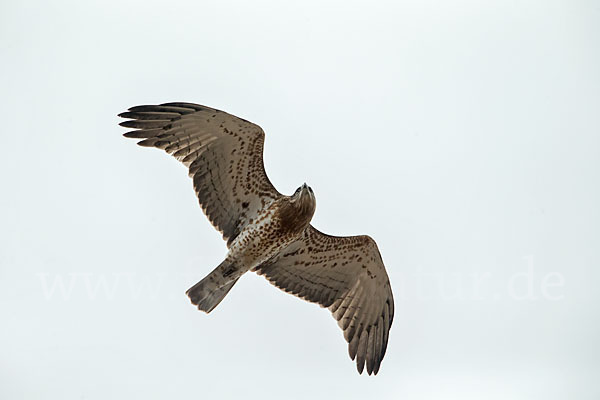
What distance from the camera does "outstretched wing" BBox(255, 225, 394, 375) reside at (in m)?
13.4

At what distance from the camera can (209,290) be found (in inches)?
494

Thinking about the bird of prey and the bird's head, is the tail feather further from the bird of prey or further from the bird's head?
the bird's head

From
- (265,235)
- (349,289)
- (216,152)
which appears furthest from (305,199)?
(349,289)

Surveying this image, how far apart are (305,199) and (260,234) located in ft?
3.23

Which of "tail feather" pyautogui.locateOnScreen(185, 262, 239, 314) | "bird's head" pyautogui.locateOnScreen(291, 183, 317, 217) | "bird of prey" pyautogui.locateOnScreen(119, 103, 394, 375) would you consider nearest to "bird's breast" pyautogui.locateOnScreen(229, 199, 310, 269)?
"bird of prey" pyautogui.locateOnScreen(119, 103, 394, 375)

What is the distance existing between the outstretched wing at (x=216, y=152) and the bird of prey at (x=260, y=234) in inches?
0.6

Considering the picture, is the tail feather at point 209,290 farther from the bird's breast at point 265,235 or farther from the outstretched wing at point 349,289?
the outstretched wing at point 349,289

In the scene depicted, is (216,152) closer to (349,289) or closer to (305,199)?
(305,199)

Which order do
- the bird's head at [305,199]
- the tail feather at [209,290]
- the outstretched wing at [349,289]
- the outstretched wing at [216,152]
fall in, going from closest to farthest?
1. the bird's head at [305,199]
2. the outstretched wing at [216,152]
3. the tail feather at [209,290]
4. the outstretched wing at [349,289]

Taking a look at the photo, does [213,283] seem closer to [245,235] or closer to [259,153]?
[245,235]

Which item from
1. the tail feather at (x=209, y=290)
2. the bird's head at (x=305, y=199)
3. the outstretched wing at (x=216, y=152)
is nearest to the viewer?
the bird's head at (x=305, y=199)

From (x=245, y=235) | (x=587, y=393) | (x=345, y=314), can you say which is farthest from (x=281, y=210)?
(x=587, y=393)

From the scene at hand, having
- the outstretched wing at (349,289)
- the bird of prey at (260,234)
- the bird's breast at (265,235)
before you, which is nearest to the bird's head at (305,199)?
the bird of prey at (260,234)

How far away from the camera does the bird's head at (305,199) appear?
1202 centimetres
